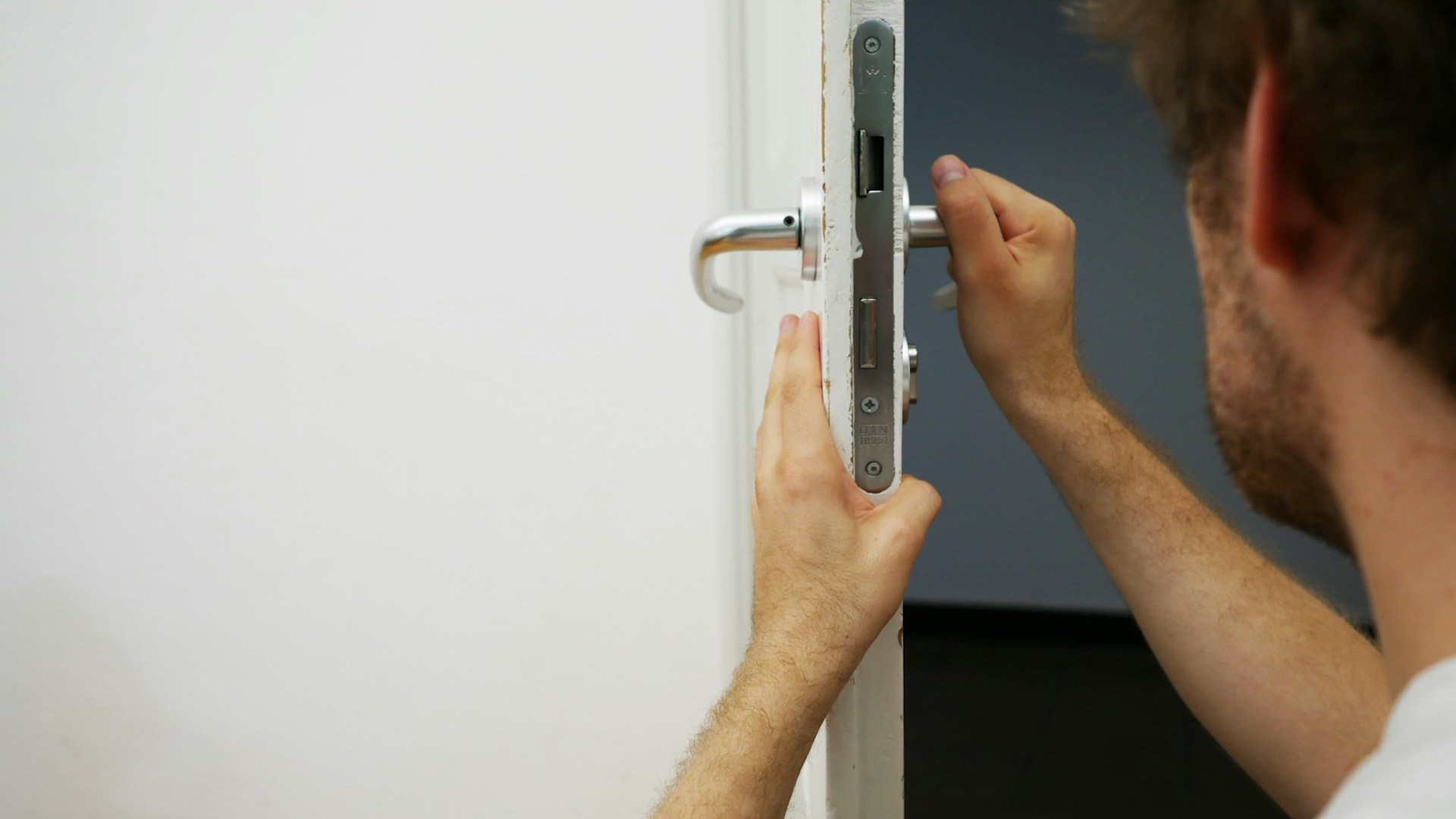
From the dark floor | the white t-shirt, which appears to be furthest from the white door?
the dark floor

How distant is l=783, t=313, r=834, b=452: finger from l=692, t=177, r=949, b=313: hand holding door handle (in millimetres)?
35

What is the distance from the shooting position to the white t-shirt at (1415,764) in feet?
0.92

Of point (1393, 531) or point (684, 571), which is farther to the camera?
point (684, 571)

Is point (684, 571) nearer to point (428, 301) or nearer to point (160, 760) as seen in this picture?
point (428, 301)

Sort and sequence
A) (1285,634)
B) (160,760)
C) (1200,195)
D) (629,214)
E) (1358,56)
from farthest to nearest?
(160,760)
(629,214)
(1285,634)
(1200,195)
(1358,56)

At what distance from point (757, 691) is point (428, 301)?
0.82 metres

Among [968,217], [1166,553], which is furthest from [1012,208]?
[1166,553]

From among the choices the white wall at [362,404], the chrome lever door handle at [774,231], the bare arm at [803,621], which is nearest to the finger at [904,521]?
the bare arm at [803,621]

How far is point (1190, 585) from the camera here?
25.7 inches

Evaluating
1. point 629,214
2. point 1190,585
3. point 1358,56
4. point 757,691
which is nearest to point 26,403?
point 629,214

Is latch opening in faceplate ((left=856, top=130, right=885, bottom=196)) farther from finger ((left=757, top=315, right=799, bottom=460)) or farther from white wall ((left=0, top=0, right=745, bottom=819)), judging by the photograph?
white wall ((left=0, top=0, right=745, bottom=819))

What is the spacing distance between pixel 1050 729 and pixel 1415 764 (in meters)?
2.04

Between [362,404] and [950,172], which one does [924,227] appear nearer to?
[950,172]

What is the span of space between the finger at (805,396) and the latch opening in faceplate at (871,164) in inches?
4.5
